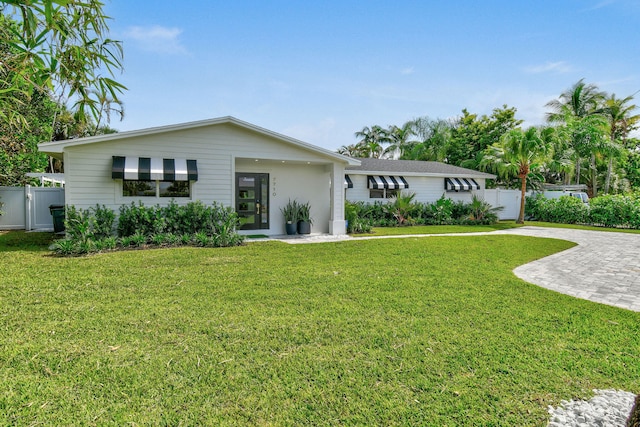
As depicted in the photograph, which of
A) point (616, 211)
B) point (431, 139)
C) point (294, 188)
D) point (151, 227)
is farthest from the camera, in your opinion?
point (431, 139)

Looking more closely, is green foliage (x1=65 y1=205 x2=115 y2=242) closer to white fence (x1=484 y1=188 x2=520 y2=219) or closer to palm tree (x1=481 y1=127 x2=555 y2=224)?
palm tree (x1=481 y1=127 x2=555 y2=224)

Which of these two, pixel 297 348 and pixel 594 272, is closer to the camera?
pixel 297 348

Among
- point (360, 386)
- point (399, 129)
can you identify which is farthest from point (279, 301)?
point (399, 129)

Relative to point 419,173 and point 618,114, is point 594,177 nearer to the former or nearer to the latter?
point 618,114

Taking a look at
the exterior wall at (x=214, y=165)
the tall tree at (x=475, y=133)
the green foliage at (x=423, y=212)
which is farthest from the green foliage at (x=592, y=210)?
the exterior wall at (x=214, y=165)

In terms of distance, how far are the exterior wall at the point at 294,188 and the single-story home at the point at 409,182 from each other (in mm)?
2616

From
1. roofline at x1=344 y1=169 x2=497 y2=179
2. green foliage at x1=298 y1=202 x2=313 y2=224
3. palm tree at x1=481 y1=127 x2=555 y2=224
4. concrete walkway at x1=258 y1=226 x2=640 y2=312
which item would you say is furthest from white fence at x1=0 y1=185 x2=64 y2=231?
palm tree at x1=481 y1=127 x2=555 y2=224

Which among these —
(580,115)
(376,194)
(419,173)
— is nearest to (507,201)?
(419,173)

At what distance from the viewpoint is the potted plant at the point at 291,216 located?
45.4ft

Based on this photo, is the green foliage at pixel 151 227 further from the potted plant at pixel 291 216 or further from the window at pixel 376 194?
the window at pixel 376 194

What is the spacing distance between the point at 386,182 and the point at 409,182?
7.06 feet

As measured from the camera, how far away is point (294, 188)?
1458 centimetres

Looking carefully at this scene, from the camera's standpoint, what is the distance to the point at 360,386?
3059 mm

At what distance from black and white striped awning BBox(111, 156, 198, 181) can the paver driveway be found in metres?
10.1
